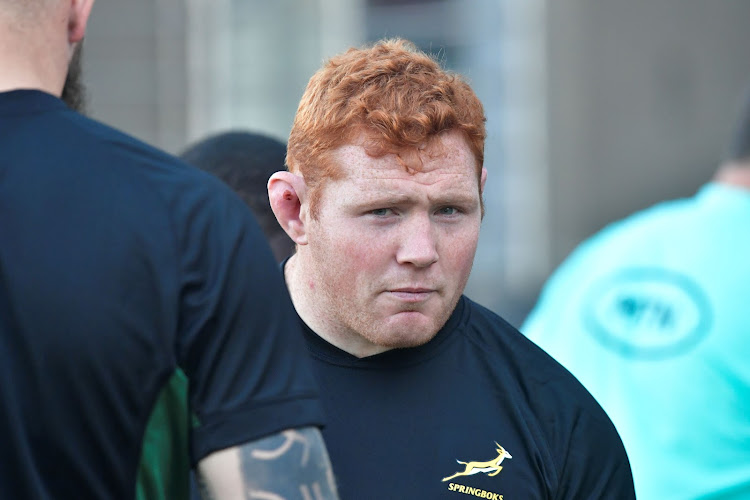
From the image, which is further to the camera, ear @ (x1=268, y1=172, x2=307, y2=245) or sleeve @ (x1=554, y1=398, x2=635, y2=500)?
ear @ (x1=268, y1=172, x2=307, y2=245)

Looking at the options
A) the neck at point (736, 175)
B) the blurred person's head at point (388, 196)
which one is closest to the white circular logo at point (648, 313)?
the neck at point (736, 175)

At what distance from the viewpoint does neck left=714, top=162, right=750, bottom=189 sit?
13.6 ft

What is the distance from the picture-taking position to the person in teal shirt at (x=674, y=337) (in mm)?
3725

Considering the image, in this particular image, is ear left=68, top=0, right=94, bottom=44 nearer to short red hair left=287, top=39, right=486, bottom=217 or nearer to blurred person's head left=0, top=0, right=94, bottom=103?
blurred person's head left=0, top=0, right=94, bottom=103

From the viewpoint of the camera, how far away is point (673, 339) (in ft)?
12.6

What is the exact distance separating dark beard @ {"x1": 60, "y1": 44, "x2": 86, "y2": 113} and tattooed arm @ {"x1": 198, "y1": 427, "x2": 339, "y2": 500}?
0.71m

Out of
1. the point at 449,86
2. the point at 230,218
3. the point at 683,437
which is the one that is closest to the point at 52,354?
the point at 230,218

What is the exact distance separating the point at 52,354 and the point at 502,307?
305 inches

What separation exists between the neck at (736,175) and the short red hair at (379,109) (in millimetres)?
1997

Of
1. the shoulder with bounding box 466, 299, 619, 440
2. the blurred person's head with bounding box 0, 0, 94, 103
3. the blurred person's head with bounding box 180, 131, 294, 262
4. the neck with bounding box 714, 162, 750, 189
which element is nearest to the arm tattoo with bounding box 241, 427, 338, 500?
the blurred person's head with bounding box 0, 0, 94, 103

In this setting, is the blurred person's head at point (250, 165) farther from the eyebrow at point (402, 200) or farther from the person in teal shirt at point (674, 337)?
the eyebrow at point (402, 200)

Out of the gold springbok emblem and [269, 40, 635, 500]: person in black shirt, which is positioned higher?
[269, 40, 635, 500]: person in black shirt

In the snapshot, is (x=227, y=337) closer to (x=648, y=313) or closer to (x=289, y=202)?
(x=289, y=202)

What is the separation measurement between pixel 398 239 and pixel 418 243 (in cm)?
4
